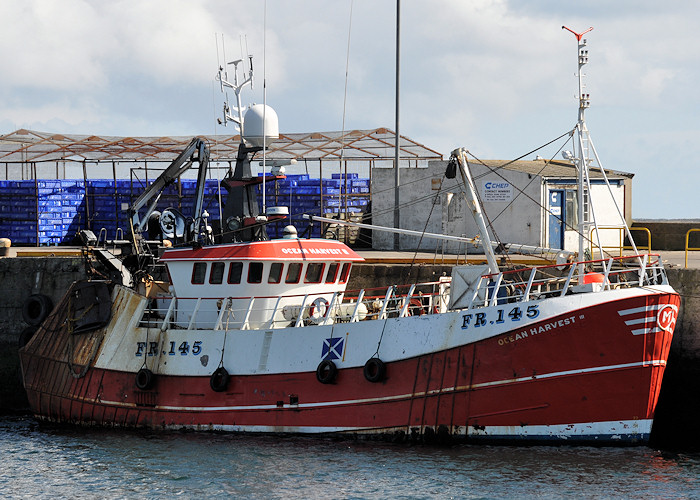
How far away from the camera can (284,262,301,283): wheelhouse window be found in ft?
63.3

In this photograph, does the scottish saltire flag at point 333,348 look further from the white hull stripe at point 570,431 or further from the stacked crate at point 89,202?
the stacked crate at point 89,202

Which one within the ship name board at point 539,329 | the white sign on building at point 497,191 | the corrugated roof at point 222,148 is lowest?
the ship name board at point 539,329

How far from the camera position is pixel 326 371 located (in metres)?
17.5

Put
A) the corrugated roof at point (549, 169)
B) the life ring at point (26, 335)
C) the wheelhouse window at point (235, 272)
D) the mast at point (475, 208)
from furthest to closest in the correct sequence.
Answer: the corrugated roof at point (549, 169) < the life ring at point (26, 335) < the wheelhouse window at point (235, 272) < the mast at point (475, 208)

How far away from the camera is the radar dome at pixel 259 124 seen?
810 inches

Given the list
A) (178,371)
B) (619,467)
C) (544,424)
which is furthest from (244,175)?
(619,467)

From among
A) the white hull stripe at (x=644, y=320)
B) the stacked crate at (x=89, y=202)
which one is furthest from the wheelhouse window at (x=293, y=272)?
the stacked crate at (x=89, y=202)

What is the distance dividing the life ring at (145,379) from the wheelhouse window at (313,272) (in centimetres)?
371

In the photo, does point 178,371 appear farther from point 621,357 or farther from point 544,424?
point 621,357

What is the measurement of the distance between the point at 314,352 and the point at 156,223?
6794 mm

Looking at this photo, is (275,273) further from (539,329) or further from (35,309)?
(35,309)

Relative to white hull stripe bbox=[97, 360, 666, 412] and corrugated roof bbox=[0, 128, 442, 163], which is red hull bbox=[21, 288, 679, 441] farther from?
corrugated roof bbox=[0, 128, 442, 163]

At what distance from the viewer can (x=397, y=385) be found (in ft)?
55.8

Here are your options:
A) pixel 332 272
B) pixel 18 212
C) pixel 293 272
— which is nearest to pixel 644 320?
pixel 332 272
